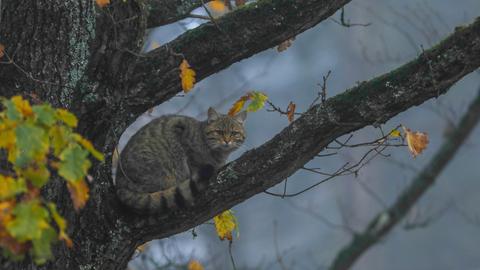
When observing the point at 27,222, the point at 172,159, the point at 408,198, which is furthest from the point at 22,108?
the point at 408,198

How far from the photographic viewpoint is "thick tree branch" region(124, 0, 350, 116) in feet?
17.0

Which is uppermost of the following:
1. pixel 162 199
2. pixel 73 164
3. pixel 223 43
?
pixel 223 43

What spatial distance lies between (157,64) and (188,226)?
3.25ft

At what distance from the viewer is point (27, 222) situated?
3064mm

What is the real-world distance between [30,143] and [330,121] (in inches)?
81.2

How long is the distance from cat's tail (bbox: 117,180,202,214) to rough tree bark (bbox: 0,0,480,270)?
0.07 metres

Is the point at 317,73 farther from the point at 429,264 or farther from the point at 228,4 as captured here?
the point at 228,4

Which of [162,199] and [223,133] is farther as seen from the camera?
[223,133]

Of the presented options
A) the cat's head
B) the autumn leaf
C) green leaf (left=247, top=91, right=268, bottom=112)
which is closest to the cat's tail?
green leaf (left=247, top=91, right=268, bottom=112)

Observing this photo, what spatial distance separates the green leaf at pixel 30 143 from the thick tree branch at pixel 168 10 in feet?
8.50

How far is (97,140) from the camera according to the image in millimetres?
4762

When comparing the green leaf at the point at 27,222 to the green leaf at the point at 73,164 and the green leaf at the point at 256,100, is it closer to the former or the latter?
the green leaf at the point at 73,164

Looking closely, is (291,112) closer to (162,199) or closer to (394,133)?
(394,133)

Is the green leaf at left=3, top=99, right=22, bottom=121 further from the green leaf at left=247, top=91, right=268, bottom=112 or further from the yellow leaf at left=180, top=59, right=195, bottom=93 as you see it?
the green leaf at left=247, top=91, right=268, bottom=112
